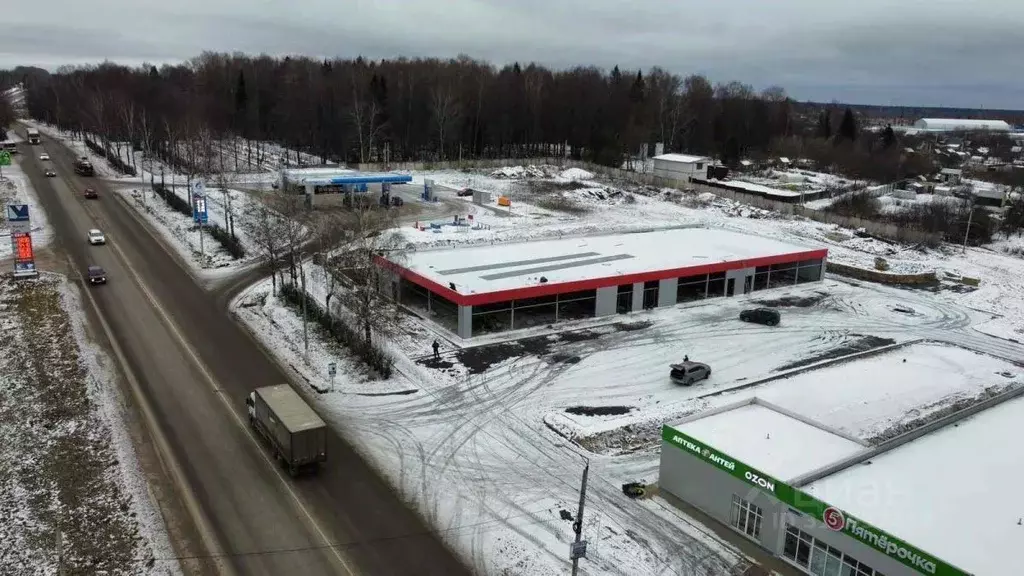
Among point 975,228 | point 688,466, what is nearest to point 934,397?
point 688,466

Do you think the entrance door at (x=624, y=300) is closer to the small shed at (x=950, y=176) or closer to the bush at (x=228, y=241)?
the bush at (x=228, y=241)

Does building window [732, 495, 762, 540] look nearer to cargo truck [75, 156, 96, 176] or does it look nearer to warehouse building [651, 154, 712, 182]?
warehouse building [651, 154, 712, 182]

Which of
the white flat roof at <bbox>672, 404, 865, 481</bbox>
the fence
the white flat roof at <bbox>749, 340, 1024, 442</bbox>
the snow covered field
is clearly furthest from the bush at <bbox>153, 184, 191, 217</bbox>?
the fence

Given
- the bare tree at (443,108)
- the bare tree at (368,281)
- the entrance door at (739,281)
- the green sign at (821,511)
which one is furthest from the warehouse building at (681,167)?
the green sign at (821,511)

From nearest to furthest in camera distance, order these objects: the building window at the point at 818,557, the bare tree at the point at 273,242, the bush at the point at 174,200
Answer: the building window at the point at 818,557 → the bare tree at the point at 273,242 → the bush at the point at 174,200

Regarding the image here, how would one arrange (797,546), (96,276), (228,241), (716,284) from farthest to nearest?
(228,241)
(716,284)
(96,276)
(797,546)

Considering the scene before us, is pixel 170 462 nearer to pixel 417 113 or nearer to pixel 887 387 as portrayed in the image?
pixel 887 387

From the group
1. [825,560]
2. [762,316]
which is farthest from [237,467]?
[762,316]
